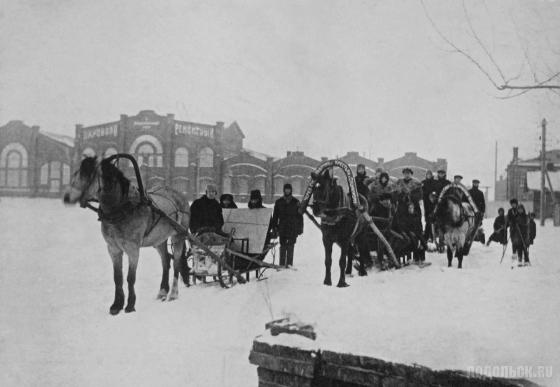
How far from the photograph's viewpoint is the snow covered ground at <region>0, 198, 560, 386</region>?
209 centimetres

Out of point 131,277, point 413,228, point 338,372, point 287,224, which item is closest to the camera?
point 338,372

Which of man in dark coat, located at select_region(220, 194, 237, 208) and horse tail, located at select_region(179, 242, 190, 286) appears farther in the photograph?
horse tail, located at select_region(179, 242, 190, 286)

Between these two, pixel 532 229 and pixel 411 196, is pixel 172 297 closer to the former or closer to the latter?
pixel 411 196

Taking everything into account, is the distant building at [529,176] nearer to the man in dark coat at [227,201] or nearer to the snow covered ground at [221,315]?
the snow covered ground at [221,315]

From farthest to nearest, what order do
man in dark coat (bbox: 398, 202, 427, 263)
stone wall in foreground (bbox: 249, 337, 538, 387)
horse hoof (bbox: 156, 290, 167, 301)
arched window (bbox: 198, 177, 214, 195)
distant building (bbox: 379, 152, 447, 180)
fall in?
man in dark coat (bbox: 398, 202, 427, 263), arched window (bbox: 198, 177, 214, 195), horse hoof (bbox: 156, 290, 167, 301), distant building (bbox: 379, 152, 447, 180), stone wall in foreground (bbox: 249, 337, 538, 387)

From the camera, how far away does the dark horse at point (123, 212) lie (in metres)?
2.85

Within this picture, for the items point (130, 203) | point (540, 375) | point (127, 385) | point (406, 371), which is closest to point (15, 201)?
point (130, 203)

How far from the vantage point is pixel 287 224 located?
4.28 metres

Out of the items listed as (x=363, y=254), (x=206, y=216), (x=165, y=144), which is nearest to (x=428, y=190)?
(x=363, y=254)

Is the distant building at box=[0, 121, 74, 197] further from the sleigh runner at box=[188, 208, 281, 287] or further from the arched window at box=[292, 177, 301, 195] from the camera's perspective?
the arched window at box=[292, 177, 301, 195]

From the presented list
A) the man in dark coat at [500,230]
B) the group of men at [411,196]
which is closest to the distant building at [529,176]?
the man in dark coat at [500,230]

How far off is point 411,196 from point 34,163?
3284mm

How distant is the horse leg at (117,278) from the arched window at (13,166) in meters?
0.85

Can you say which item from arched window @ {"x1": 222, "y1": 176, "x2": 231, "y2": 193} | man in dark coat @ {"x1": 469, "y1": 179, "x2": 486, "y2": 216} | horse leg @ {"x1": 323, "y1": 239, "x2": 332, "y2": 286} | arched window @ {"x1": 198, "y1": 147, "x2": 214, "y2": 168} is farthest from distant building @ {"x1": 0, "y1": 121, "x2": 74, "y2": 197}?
man in dark coat @ {"x1": 469, "y1": 179, "x2": 486, "y2": 216}
